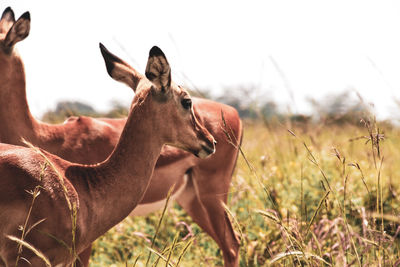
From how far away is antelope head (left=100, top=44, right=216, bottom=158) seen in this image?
131 inches

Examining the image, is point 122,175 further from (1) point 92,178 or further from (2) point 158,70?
(2) point 158,70

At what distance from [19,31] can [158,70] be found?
174 cm

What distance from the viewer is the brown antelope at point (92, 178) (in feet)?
9.10

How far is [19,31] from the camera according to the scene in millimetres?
4504

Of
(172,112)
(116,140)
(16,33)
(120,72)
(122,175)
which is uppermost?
(16,33)

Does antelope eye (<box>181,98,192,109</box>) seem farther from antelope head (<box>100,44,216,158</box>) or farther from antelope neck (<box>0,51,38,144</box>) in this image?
antelope neck (<box>0,51,38,144</box>)

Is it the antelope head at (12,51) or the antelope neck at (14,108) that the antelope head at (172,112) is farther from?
the antelope head at (12,51)

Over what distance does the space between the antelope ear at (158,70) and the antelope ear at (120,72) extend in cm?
46

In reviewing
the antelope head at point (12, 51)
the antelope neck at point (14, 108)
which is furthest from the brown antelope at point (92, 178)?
the antelope head at point (12, 51)

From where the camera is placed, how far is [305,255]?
8.55 ft

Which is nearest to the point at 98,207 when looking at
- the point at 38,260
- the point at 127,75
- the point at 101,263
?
the point at 38,260

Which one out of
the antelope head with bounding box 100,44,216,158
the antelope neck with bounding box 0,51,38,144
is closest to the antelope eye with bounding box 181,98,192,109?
the antelope head with bounding box 100,44,216,158

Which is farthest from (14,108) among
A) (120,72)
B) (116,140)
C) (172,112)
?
(172,112)

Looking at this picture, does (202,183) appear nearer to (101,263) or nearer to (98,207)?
(101,263)
